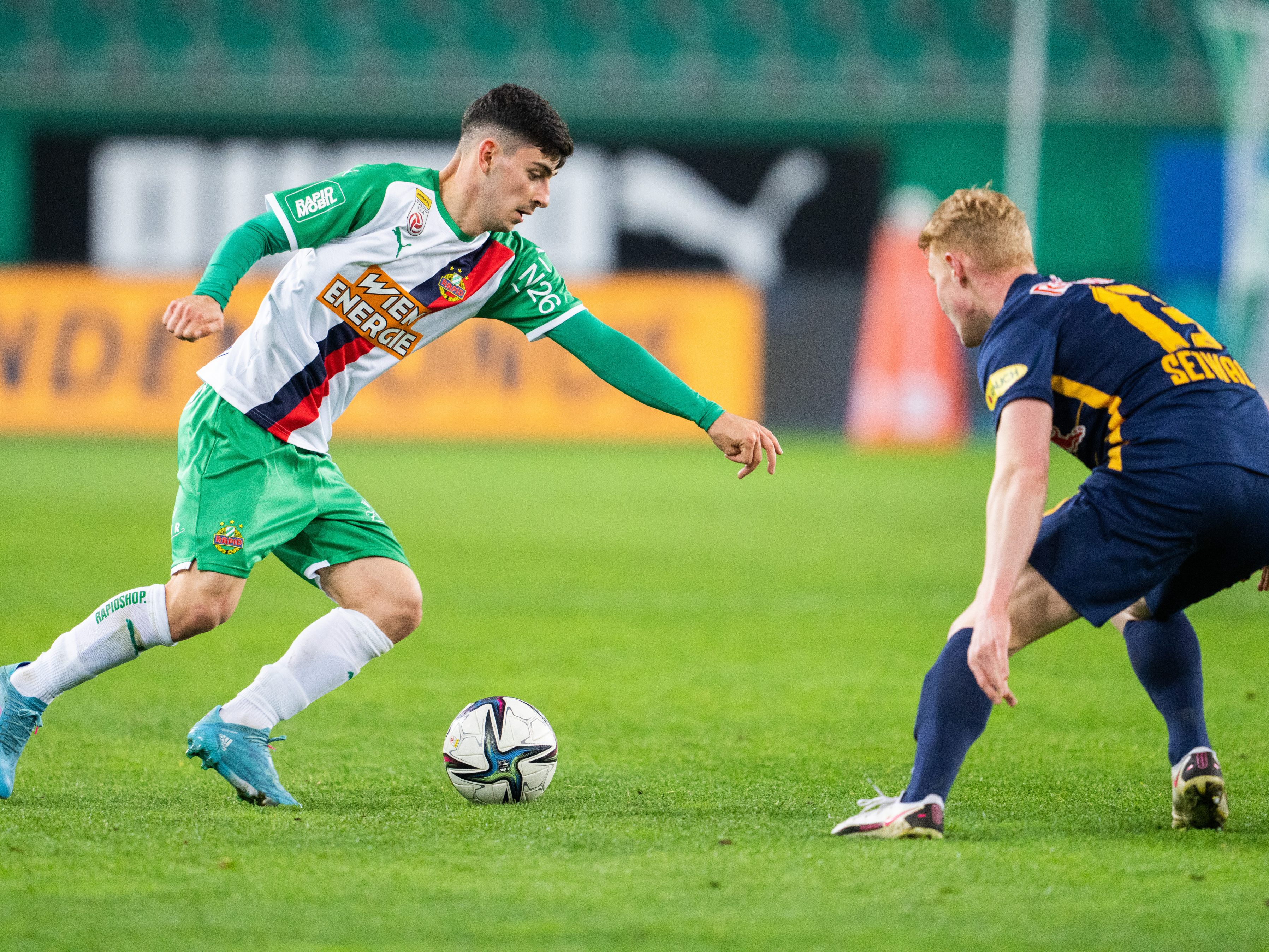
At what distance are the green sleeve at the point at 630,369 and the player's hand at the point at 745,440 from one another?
2.8 inches

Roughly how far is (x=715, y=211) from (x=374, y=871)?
2077cm

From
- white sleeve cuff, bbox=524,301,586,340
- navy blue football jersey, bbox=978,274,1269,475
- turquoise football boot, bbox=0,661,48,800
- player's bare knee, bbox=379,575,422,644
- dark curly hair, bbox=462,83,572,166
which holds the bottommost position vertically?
turquoise football boot, bbox=0,661,48,800

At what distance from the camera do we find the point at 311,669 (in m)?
4.39

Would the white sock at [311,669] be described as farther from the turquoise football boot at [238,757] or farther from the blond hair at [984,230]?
the blond hair at [984,230]

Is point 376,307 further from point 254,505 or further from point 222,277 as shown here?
point 254,505

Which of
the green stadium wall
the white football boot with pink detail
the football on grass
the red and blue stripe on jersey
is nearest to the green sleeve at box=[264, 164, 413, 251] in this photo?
the red and blue stripe on jersey

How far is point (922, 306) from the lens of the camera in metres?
21.0

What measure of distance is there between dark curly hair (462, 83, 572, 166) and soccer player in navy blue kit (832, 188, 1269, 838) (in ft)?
3.64

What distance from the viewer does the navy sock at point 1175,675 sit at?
4.19 meters

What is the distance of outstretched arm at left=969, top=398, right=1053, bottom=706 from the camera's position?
11.6ft

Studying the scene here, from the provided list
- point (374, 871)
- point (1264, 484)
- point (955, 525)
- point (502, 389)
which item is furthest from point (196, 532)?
point (502, 389)

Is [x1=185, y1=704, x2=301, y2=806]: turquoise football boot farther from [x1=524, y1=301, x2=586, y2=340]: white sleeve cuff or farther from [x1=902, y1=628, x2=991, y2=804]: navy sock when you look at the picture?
[x1=902, y1=628, x2=991, y2=804]: navy sock

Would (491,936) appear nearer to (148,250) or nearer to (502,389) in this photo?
(502,389)

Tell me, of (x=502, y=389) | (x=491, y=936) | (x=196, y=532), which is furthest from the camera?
(x=502, y=389)
